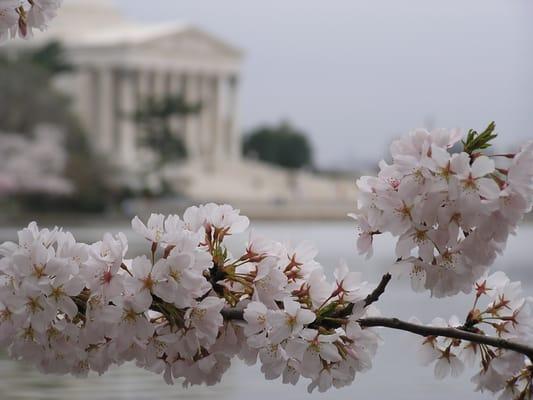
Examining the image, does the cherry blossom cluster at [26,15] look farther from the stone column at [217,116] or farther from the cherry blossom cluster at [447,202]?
the stone column at [217,116]

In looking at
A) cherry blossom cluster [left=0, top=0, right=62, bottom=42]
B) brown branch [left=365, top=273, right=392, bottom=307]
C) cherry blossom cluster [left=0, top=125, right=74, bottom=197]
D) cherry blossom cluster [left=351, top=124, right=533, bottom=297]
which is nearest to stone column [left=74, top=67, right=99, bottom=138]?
cherry blossom cluster [left=0, top=125, right=74, bottom=197]

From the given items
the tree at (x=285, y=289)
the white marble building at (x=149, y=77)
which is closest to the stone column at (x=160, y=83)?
the white marble building at (x=149, y=77)

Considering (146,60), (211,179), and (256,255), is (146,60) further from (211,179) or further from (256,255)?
(256,255)

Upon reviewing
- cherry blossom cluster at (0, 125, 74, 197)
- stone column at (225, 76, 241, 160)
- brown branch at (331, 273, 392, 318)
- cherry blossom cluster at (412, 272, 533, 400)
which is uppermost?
brown branch at (331, 273, 392, 318)

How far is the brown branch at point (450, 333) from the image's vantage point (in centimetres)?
224

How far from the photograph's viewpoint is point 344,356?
A: 2225 millimetres

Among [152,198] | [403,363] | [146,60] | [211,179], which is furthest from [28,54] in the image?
[403,363]

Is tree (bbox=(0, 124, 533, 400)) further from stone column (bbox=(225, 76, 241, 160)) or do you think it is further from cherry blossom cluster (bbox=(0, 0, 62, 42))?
stone column (bbox=(225, 76, 241, 160))

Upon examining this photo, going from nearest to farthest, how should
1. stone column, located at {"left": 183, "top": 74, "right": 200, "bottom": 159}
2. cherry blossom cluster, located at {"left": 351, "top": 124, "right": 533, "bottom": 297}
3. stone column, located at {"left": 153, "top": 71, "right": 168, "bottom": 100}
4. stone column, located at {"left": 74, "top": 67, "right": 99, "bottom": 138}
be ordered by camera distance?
cherry blossom cluster, located at {"left": 351, "top": 124, "right": 533, "bottom": 297} < stone column, located at {"left": 153, "top": 71, "right": 168, "bottom": 100} < stone column, located at {"left": 74, "top": 67, "right": 99, "bottom": 138} < stone column, located at {"left": 183, "top": 74, "right": 200, "bottom": 159}

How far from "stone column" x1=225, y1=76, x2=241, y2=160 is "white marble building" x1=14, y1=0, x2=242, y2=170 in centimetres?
6

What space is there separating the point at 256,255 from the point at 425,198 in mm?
348

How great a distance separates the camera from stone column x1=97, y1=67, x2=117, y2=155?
88.8 meters

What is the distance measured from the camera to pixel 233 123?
311ft

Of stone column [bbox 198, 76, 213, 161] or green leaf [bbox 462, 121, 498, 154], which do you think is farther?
stone column [bbox 198, 76, 213, 161]
